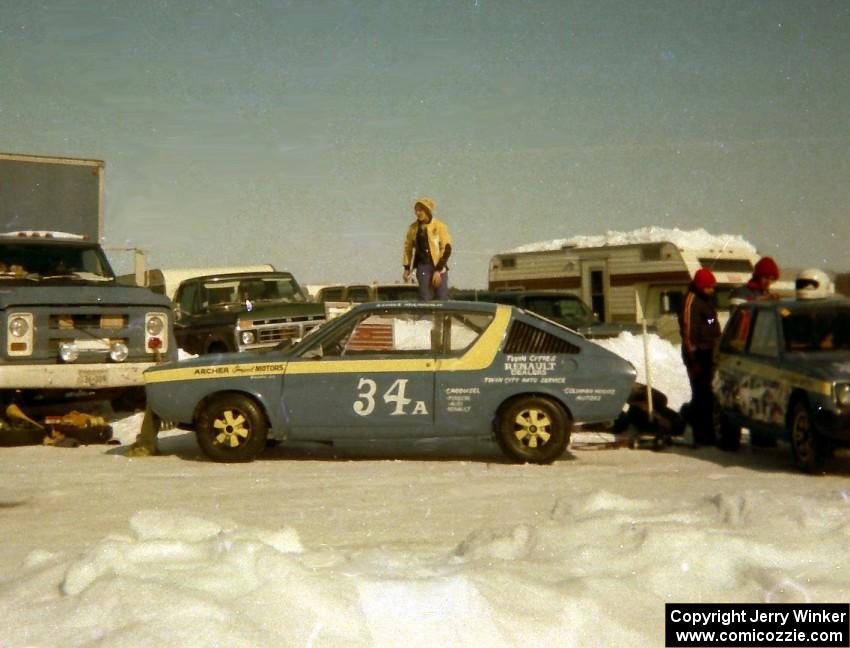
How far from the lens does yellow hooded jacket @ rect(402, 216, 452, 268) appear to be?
12.9 meters

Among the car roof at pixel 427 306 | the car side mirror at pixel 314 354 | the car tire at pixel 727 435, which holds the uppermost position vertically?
the car roof at pixel 427 306

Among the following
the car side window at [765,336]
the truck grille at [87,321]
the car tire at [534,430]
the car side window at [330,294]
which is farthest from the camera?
the car side window at [330,294]

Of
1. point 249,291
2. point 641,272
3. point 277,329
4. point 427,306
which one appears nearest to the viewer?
point 427,306

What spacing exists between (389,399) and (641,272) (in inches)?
631

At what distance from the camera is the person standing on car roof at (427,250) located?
12.9 meters

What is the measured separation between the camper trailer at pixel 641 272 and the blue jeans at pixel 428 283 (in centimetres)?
1139

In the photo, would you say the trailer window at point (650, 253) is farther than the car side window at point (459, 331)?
Yes

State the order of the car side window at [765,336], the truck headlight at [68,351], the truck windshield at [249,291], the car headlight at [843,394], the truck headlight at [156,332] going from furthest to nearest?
1. the truck windshield at [249,291]
2. the truck headlight at [156,332]
3. the truck headlight at [68,351]
4. the car side window at [765,336]
5. the car headlight at [843,394]

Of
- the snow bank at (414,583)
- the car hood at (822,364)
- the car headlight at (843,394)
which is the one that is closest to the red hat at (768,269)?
the car hood at (822,364)

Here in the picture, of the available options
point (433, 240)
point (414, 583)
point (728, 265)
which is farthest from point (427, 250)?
point (728, 265)

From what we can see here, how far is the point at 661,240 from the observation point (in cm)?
2431

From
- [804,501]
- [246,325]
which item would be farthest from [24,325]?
[804,501]

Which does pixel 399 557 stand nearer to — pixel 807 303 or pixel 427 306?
pixel 427 306

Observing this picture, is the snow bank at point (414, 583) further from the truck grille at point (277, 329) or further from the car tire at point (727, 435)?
the truck grille at point (277, 329)
